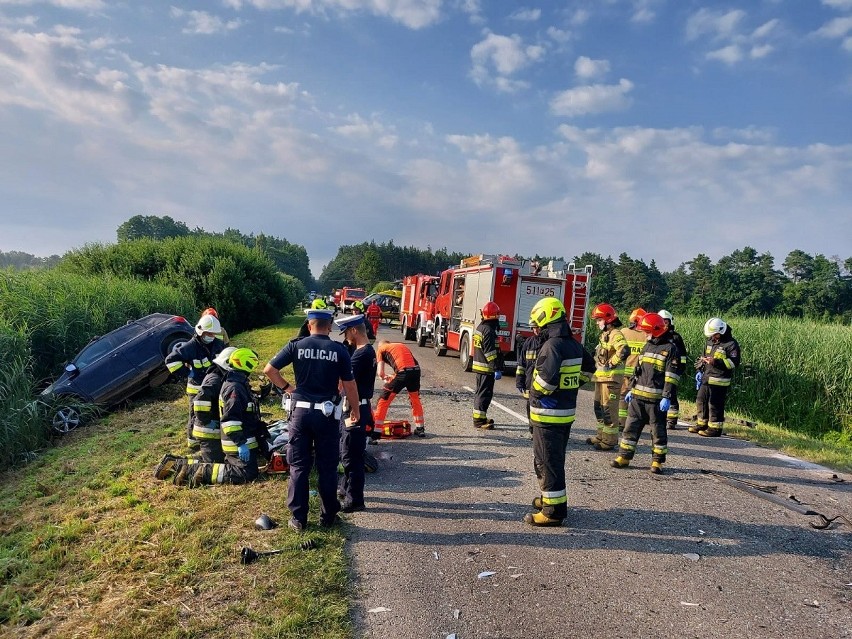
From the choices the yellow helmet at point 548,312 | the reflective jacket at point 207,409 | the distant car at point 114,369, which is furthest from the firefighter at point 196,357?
the yellow helmet at point 548,312

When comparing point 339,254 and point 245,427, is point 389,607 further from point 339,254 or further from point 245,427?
point 339,254

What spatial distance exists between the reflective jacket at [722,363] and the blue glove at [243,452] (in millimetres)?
7065

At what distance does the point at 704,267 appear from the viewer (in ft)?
183

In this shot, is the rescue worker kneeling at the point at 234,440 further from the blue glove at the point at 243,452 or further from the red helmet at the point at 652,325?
the red helmet at the point at 652,325

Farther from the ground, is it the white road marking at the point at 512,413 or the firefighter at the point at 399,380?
the firefighter at the point at 399,380

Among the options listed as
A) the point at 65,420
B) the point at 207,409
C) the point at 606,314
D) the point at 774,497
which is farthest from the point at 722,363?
the point at 65,420

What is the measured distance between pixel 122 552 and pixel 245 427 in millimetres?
1659

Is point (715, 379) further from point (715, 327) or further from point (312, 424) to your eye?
point (312, 424)

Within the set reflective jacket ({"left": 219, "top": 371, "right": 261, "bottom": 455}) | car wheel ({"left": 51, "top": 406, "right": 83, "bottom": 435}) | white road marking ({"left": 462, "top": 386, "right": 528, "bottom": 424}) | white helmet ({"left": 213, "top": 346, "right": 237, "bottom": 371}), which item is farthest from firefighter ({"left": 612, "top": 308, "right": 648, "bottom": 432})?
car wheel ({"left": 51, "top": 406, "right": 83, "bottom": 435})

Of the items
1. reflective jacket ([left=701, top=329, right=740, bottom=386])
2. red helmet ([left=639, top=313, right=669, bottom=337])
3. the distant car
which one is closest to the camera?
red helmet ([left=639, top=313, right=669, bottom=337])

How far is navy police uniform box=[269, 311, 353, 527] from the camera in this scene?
417 cm

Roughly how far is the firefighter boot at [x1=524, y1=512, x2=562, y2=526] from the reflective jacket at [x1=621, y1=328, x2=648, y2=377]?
3.26 meters

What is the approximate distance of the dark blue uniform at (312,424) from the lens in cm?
417

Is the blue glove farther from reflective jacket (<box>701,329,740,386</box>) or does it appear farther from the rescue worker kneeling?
reflective jacket (<box>701,329,740,386</box>)
